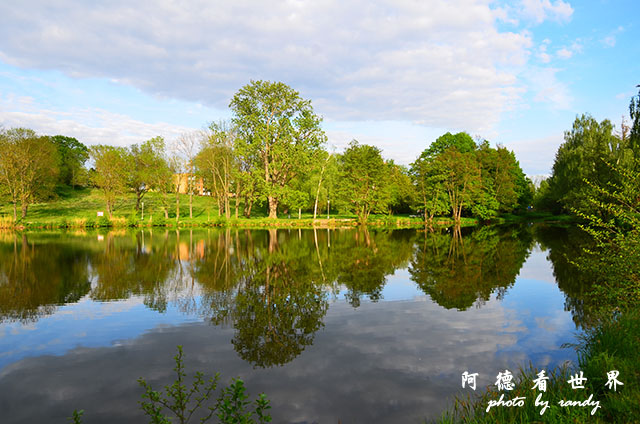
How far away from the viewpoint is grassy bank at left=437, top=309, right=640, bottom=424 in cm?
495

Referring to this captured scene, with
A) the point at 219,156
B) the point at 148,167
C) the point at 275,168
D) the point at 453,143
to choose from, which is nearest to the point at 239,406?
the point at 275,168

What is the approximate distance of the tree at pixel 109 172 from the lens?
61.1 metres

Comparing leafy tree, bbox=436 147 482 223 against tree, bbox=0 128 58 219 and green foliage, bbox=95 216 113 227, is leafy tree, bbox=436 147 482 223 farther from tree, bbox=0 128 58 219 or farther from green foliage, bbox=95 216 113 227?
tree, bbox=0 128 58 219

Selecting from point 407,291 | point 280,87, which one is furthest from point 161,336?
point 280,87

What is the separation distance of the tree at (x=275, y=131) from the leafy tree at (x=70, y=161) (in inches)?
1780

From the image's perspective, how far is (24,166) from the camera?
55.3 meters

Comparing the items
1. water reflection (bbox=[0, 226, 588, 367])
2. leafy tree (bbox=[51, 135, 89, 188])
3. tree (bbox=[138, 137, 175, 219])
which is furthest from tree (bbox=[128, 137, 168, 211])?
water reflection (bbox=[0, 226, 588, 367])

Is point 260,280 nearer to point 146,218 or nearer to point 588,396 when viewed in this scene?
point 588,396

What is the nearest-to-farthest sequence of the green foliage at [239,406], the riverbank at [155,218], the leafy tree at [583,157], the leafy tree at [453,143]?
the green foliage at [239,406]
the leafy tree at [583,157]
the riverbank at [155,218]
the leafy tree at [453,143]

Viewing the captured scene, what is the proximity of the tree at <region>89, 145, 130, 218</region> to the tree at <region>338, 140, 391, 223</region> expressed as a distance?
37.1 m

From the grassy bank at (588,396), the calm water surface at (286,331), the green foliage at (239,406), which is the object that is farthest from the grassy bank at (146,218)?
the green foliage at (239,406)

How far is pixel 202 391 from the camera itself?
22.7 ft

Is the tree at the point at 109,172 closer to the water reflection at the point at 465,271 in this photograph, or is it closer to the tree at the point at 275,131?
the tree at the point at 275,131

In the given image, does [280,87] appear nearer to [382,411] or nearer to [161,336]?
[161,336]
